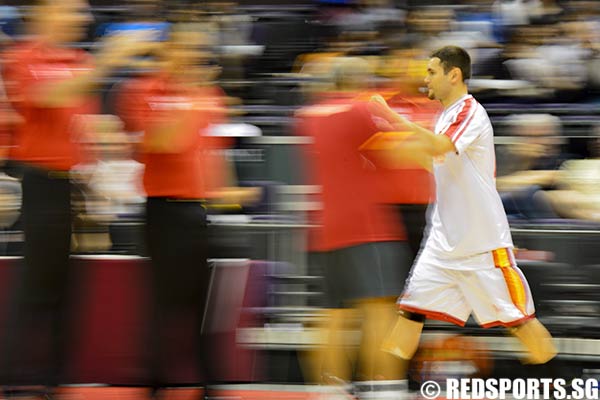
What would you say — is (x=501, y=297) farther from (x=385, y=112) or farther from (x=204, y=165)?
(x=204, y=165)

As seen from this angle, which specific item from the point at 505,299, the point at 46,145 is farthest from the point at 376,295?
the point at 46,145

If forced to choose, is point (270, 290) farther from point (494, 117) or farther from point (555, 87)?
point (555, 87)

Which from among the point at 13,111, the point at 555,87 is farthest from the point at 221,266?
the point at 555,87

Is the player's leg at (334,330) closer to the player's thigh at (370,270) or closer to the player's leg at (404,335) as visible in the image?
the player's thigh at (370,270)

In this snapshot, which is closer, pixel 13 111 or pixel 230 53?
pixel 13 111

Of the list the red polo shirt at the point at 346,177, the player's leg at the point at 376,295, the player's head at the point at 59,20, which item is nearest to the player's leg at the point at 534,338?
the player's leg at the point at 376,295

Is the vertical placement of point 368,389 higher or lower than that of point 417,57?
lower

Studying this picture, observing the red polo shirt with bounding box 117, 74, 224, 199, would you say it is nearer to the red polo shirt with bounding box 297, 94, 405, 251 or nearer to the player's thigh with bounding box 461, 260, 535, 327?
the red polo shirt with bounding box 297, 94, 405, 251

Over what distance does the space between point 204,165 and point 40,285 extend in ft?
3.11

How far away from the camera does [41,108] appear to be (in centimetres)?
534

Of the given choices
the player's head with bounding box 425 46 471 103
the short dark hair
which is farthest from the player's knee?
the short dark hair

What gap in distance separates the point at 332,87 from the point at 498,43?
3.41 metres

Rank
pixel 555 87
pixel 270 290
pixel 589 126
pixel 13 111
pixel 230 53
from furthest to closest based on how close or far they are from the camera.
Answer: pixel 230 53 → pixel 555 87 → pixel 589 126 → pixel 270 290 → pixel 13 111

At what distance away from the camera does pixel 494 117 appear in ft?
24.3
